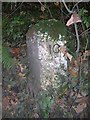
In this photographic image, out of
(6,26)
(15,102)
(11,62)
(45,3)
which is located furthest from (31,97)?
(45,3)

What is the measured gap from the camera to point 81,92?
7.17ft

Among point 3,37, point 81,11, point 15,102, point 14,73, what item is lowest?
point 15,102

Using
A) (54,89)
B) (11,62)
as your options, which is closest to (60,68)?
(54,89)

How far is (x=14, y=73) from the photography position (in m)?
2.22

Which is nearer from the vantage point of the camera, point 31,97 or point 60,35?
point 60,35

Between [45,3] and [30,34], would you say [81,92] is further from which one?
[45,3]

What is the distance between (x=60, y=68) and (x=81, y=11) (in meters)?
0.49

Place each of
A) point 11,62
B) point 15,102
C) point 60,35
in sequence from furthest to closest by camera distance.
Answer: point 15,102
point 60,35
point 11,62

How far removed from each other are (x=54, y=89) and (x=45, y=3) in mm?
655

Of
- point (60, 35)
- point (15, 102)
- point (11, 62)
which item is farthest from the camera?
point (15, 102)

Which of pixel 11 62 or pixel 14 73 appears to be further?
pixel 14 73

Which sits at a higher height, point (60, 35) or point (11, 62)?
point (60, 35)

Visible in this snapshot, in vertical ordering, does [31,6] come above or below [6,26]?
above

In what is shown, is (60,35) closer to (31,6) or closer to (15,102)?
(31,6)
